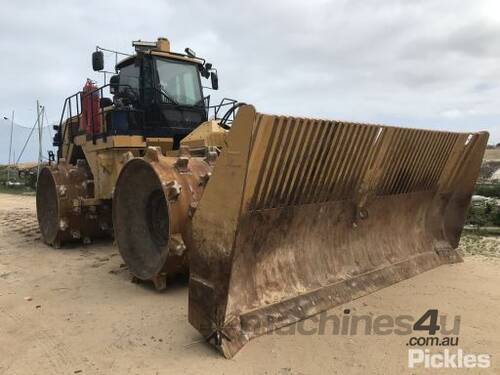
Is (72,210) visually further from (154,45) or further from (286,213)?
(286,213)

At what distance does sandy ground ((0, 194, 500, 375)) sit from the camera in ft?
10.2

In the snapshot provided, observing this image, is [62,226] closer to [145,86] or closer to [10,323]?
[145,86]

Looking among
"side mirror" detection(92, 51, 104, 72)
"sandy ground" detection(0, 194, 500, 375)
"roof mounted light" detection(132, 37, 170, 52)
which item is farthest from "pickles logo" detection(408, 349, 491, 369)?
"side mirror" detection(92, 51, 104, 72)

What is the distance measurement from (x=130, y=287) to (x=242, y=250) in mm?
1773

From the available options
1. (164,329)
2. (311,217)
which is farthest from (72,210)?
(311,217)

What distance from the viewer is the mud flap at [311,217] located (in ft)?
10.7

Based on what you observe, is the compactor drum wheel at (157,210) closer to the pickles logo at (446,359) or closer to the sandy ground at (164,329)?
the sandy ground at (164,329)

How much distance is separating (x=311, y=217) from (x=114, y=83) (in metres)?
4.09

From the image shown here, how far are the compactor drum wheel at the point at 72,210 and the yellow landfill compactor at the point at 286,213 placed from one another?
1.00 metres

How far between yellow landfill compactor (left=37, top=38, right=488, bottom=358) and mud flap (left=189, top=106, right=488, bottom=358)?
10mm

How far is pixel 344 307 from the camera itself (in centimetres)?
392

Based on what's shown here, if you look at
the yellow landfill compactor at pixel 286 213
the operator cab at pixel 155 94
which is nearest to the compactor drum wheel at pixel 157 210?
the yellow landfill compactor at pixel 286 213

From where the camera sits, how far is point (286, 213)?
150 inches

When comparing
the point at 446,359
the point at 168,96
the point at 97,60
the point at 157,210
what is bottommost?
the point at 446,359
